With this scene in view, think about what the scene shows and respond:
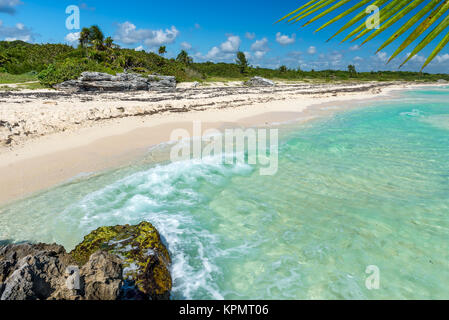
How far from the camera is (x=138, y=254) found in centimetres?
361

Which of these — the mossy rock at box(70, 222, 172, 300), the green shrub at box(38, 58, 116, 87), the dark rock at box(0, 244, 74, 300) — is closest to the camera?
the dark rock at box(0, 244, 74, 300)

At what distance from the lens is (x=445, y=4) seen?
2.78ft

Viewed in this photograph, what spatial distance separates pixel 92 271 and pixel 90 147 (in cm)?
745

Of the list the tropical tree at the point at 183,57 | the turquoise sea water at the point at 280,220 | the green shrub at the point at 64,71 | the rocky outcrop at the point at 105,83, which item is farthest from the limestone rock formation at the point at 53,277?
the tropical tree at the point at 183,57

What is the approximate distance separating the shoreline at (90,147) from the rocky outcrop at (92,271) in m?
3.47

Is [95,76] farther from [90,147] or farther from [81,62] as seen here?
[90,147]

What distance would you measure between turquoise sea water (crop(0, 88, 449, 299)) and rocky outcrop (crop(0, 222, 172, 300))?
653 millimetres

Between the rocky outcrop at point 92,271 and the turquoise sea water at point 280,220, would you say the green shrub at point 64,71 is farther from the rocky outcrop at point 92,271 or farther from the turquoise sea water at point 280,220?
the rocky outcrop at point 92,271

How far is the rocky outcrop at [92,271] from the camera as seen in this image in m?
2.78

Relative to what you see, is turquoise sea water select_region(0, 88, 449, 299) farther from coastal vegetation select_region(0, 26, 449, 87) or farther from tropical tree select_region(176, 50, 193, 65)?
tropical tree select_region(176, 50, 193, 65)

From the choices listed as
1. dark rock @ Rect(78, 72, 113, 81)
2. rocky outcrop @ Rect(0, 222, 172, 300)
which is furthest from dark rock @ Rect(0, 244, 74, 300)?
dark rock @ Rect(78, 72, 113, 81)

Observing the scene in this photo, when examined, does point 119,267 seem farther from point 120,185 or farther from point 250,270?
point 120,185

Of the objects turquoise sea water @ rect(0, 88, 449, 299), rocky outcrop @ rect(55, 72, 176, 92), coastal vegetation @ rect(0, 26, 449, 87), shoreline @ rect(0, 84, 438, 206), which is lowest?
turquoise sea water @ rect(0, 88, 449, 299)

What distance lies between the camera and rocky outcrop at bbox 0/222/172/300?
109 inches
